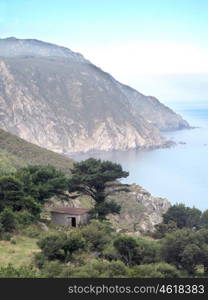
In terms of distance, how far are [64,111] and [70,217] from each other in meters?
129

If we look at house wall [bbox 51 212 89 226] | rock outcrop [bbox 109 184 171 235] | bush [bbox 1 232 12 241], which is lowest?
rock outcrop [bbox 109 184 171 235]

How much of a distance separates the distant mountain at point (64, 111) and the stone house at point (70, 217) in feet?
365

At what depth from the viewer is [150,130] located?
163 meters

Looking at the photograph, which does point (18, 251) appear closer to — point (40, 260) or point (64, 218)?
point (40, 260)

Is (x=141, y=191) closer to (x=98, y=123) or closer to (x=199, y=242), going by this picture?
(x=199, y=242)

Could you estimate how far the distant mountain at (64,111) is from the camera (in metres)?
136

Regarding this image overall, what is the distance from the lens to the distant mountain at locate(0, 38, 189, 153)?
136 m

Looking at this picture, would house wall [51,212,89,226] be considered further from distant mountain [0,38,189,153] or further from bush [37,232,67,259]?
distant mountain [0,38,189,153]

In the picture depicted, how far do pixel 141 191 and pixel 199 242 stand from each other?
3638 centimetres

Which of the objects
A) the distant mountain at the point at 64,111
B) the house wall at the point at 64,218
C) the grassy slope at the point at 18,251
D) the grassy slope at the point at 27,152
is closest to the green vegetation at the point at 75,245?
the grassy slope at the point at 18,251

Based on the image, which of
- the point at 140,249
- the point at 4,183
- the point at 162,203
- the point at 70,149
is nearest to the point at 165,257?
the point at 140,249

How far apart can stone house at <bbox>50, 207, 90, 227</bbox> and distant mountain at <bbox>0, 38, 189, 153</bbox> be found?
11117cm

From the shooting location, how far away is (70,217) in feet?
70.0

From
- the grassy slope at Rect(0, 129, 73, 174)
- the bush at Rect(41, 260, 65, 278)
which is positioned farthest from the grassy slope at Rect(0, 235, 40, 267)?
the grassy slope at Rect(0, 129, 73, 174)
